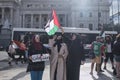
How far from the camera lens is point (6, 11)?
115 meters

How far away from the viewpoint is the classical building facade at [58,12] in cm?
10519

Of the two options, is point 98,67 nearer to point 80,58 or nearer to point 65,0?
point 80,58

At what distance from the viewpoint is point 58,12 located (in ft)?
376

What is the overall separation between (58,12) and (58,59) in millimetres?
105467

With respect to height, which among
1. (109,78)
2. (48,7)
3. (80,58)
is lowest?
(109,78)

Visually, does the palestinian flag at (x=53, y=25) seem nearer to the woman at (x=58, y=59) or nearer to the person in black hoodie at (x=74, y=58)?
the woman at (x=58, y=59)

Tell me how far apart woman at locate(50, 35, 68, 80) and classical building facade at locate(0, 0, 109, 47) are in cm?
9154

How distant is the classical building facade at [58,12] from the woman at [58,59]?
300ft

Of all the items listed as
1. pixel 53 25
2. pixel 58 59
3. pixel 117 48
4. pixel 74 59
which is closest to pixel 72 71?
pixel 74 59

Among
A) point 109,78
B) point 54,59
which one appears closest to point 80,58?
point 54,59

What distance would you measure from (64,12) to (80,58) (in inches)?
4112

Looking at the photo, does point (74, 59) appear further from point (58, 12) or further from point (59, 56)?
point (58, 12)

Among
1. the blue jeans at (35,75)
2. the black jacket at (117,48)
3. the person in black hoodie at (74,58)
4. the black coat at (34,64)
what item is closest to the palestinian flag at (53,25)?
the black coat at (34,64)

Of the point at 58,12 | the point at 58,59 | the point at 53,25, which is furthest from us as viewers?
the point at 58,12
